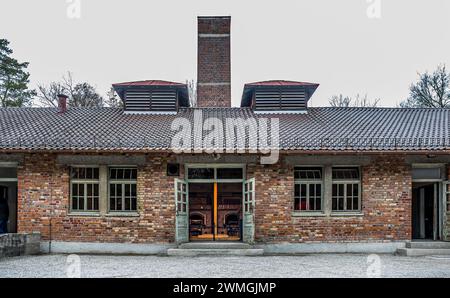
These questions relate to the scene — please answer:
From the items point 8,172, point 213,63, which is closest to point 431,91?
point 213,63

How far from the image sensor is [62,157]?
12867 mm

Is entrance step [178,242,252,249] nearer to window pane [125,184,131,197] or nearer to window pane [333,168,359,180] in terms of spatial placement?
window pane [125,184,131,197]

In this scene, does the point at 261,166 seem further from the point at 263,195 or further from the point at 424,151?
the point at 424,151

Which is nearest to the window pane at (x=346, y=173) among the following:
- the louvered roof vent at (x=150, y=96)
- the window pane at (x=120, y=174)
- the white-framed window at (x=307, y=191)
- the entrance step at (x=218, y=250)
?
the white-framed window at (x=307, y=191)

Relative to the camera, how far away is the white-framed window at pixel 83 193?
13039mm

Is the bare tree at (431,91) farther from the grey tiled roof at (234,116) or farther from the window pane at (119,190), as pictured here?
the window pane at (119,190)

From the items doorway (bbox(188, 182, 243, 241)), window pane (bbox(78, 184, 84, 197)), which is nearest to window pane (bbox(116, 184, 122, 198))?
window pane (bbox(78, 184, 84, 197))

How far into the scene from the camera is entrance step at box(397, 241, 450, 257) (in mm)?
12211

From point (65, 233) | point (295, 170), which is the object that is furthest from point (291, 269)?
point (65, 233)

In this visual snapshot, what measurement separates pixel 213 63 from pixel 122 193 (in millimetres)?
8542

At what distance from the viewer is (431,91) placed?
31.5 metres

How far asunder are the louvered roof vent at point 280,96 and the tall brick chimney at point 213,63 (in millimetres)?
2588

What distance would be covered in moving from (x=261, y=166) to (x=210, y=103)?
23.1 ft
